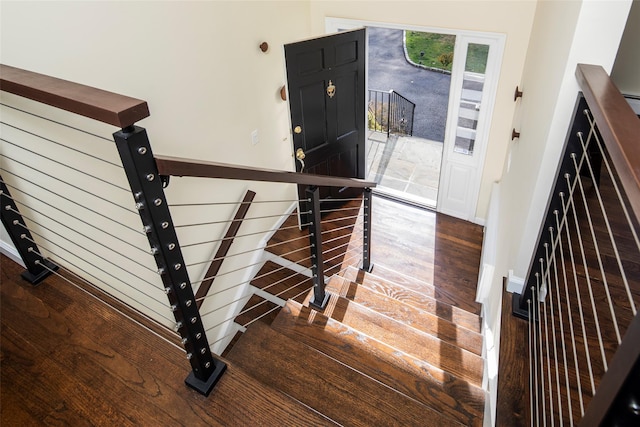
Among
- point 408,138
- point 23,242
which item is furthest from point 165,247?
point 408,138

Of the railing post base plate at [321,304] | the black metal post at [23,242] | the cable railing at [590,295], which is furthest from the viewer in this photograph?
the railing post base plate at [321,304]

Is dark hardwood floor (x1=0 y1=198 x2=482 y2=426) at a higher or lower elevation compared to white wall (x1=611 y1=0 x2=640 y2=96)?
lower

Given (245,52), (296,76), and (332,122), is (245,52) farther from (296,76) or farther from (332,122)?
(332,122)

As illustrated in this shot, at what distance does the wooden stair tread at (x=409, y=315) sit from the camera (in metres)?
2.59

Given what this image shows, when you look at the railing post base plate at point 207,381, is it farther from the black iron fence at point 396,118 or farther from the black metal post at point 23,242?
the black iron fence at point 396,118

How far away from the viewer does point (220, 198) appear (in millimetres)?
3223

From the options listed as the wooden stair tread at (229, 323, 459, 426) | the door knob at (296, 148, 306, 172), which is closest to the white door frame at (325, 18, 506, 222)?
the door knob at (296, 148, 306, 172)

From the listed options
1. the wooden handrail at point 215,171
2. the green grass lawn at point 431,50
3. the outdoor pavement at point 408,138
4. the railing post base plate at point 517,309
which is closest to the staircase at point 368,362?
the railing post base plate at point 517,309

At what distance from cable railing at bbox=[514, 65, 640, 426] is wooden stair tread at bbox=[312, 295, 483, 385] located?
0.61 metres

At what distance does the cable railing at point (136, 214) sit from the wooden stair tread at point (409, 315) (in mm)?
389

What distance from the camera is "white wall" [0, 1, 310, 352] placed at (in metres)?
1.95

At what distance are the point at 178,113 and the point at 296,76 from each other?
117 centimetres

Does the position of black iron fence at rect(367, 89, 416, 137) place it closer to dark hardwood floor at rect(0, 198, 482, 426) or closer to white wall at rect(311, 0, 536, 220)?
white wall at rect(311, 0, 536, 220)

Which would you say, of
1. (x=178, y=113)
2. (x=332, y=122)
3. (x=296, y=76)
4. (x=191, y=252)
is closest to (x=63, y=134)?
(x=178, y=113)
